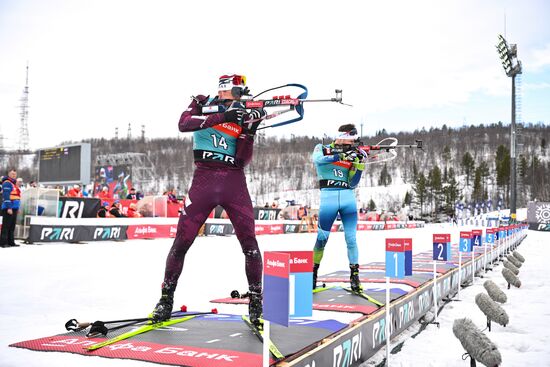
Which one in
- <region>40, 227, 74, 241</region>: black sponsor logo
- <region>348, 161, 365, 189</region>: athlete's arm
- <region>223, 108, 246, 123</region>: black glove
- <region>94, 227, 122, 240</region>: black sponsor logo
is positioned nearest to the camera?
<region>223, 108, 246, 123</region>: black glove

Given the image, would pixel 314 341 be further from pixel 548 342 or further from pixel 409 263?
pixel 548 342

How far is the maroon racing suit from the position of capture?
15.0ft

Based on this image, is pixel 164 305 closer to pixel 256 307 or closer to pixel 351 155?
pixel 256 307

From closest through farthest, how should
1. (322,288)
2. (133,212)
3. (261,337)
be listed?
1. (261,337)
2. (322,288)
3. (133,212)

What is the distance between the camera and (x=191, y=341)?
4.07 metres

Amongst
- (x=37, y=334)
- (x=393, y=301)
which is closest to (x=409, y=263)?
(x=393, y=301)

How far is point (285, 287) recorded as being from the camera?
10.0 feet

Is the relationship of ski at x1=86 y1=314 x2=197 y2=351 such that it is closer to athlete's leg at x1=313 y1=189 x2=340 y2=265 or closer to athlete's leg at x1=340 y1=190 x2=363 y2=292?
athlete's leg at x1=313 y1=189 x2=340 y2=265

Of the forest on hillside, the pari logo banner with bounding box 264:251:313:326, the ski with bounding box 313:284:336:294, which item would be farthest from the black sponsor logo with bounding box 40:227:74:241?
the forest on hillside

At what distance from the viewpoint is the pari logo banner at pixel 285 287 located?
3.06m

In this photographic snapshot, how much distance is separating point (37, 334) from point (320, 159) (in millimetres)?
4315

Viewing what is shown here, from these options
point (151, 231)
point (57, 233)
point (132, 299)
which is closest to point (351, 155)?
point (132, 299)

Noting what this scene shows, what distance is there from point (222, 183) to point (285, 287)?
1788mm

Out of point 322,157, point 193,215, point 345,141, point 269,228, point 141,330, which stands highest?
point 345,141
